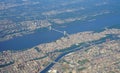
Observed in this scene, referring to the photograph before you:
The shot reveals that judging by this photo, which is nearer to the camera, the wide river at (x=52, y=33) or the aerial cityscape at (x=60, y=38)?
the aerial cityscape at (x=60, y=38)

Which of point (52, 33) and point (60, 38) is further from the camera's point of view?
point (52, 33)

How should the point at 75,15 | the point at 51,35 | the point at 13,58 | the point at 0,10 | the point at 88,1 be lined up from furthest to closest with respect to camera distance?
1. the point at 88,1
2. the point at 0,10
3. the point at 75,15
4. the point at 51,35
5. the point at 13,58

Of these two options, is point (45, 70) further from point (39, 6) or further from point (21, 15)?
point (39, 6)

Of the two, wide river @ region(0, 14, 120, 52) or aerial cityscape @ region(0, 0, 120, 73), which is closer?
aerial cityscape @ region(0, 0, 120, 73)

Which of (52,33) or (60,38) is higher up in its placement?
(60,38)

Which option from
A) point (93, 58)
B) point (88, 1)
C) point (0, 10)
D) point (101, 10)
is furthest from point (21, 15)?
point (93, 58)

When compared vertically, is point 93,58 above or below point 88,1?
above

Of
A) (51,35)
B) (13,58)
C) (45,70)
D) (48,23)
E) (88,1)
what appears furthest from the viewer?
(88,1)

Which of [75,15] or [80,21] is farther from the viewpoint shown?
[75,15]
